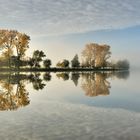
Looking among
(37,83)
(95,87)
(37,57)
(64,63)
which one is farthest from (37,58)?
(95,87)

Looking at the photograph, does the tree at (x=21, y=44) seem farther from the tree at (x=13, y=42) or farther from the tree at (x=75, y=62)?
the tree at (x=75, y=62)

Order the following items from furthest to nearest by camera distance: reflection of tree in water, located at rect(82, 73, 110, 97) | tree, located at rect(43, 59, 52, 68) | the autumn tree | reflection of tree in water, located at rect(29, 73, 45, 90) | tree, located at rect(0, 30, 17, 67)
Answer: tree, located at rect(43, 59, 52, 68) → the autumn tree → tree, located at rect(0, 30, 17, 67) → reflection of tree in water, located at rect(29, 73, 45, 90) → reflection of tree in water, located at rect(82, 73, 110, 97)

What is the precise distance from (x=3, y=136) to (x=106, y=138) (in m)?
3.13

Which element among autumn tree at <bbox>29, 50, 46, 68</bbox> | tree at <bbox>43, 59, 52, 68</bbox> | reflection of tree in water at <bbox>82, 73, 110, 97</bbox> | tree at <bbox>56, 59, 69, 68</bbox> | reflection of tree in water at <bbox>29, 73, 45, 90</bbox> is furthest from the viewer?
tree at <bbox>56, 59, 69, 68</bbox>

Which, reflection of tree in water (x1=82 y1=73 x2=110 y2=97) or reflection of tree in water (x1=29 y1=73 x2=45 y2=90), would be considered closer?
reflection of tree in water (x1=82 y1=73 x2=110 y2=97)

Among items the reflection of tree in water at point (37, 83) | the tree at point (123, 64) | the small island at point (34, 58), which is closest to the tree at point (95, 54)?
the small island at point (34, 58)

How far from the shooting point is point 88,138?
1108 cm

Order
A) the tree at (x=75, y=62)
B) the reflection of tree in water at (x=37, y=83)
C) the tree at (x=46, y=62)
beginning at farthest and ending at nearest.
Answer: the tree at (x=75, y=62) → the tree at (x=46, y=62) → the reflection of tree in water at (x=37, y=83)

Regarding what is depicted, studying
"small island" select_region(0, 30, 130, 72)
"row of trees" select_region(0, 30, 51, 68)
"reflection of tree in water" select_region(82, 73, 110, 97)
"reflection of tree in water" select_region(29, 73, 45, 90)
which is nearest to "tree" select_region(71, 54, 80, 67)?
"small island" select_region(0, 30, 130, 72)

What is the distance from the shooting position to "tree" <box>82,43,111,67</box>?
126500 millimetres

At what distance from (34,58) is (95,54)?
2730 cm

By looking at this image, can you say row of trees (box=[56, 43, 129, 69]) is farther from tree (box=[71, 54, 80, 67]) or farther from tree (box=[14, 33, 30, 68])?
tree (box=[14, 33, 30, 68])

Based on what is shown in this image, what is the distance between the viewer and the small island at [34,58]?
294 feet

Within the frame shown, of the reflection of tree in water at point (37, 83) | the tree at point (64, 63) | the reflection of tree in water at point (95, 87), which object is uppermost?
the tree at point (64, 63)
